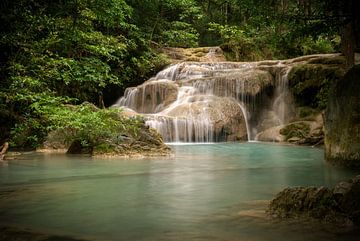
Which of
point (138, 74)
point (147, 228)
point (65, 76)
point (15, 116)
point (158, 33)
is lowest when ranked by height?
point (147, 228)

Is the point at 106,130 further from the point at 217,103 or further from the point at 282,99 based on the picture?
the point at 282,99

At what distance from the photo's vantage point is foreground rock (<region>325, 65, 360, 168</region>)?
8.12 metres

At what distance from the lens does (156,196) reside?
586cm

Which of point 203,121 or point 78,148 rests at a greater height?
point 203,121

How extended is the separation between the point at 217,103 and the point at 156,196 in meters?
12.7

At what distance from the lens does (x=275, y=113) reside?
18891 millimetres

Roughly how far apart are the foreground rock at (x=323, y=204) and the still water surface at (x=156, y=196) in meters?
0.24

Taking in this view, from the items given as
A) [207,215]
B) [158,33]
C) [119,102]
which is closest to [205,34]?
[158,33]

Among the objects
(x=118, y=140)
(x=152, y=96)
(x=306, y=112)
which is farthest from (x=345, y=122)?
(x=152, y=96)

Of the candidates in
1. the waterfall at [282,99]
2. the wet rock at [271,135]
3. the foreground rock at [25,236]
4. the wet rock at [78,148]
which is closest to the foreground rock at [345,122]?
the foreground rock at [25,236]

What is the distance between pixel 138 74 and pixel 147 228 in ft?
61.9

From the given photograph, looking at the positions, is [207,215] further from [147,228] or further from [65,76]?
[65,76]

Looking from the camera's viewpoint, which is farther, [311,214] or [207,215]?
[207,215]

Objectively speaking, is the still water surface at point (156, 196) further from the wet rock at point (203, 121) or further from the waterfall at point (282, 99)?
the waterfall at point (282, 99)
